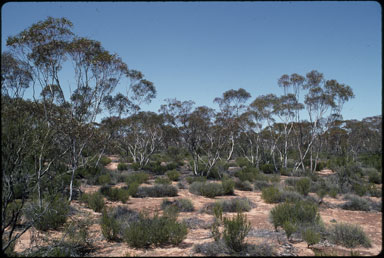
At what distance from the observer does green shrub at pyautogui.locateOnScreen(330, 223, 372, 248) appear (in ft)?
18.6

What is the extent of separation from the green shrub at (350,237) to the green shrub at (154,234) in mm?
3686

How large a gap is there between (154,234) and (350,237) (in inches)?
181

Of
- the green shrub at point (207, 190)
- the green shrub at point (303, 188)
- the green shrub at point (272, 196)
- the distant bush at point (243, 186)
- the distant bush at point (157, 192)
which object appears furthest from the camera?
the distant bush at point (243, 186)

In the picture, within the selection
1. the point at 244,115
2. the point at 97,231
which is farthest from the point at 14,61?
the point at 244,115

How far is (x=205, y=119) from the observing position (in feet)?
62.3

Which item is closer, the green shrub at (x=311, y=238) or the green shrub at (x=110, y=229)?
the green shrub at (x=311, y=238)

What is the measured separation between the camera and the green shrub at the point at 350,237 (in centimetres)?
566

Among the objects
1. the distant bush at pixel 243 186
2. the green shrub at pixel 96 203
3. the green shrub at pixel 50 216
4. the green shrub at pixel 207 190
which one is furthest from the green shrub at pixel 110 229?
the distant bush at pixel 243 186

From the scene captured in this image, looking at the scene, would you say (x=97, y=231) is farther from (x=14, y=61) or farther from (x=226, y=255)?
(x=14, y=61)

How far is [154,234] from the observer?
5.62 metres

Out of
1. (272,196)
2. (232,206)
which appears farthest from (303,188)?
(232,206)

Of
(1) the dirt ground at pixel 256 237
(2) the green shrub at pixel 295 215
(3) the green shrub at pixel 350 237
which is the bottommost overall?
(1) the dirt ground at pixel 256 237

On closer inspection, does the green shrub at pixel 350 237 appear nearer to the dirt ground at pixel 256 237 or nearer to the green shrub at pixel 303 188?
the dirt ground at pixel 256 237

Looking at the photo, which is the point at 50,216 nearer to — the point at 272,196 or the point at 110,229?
the point at 110,229
